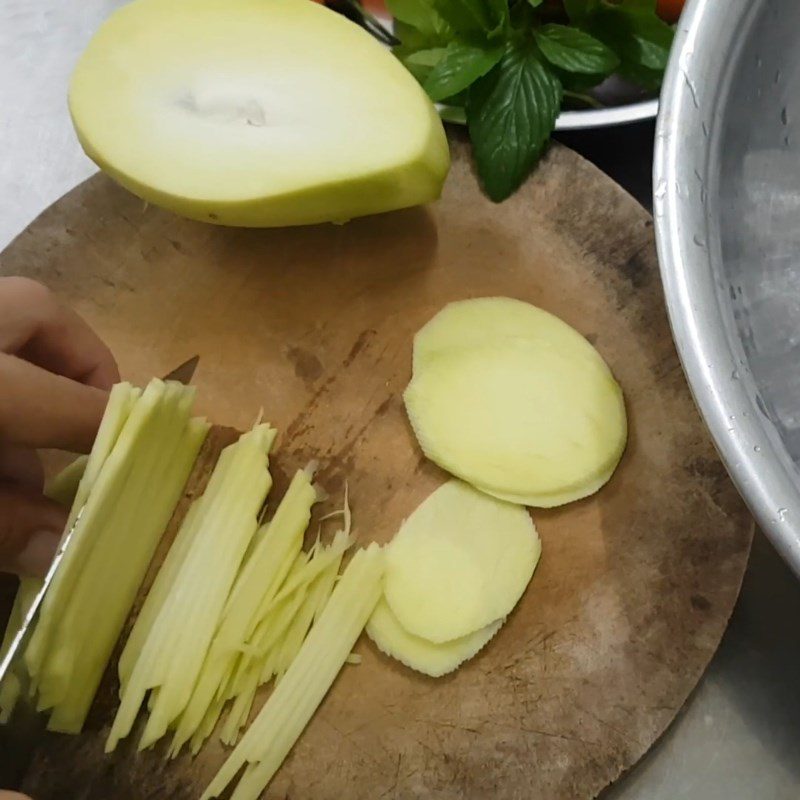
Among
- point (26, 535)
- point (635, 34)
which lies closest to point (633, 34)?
point (635, 34)

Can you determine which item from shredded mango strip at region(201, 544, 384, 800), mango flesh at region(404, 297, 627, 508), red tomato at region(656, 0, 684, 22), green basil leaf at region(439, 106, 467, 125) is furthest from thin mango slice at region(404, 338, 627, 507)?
red tomato at region(656, 0, 684, 22)

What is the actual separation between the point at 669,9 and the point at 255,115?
0.40 meters

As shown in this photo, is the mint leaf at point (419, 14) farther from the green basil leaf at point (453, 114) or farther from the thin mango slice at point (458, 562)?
the thin mango slice at point (458, 562)

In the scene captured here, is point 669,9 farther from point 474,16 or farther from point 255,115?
point 255,115

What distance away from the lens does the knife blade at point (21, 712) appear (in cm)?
61

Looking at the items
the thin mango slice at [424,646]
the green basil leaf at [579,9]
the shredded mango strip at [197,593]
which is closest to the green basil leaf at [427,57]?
the green basil leaf at [579,9]

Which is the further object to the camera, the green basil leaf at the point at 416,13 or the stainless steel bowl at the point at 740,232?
the green basil leaf at the point at 416,13

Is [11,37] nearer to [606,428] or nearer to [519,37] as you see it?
[519,37]

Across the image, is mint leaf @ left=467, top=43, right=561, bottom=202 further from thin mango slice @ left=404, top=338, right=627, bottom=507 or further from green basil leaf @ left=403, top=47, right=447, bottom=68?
thin mango slice @ left=404, top=338, right=627, bottom=507

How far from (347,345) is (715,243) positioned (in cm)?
33

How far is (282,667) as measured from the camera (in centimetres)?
67

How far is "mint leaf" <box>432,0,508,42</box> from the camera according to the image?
725 mm

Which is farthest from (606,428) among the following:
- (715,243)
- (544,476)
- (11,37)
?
(11,37)

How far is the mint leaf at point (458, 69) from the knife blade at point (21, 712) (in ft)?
1.46
